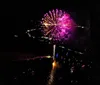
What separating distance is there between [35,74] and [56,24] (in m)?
1.70

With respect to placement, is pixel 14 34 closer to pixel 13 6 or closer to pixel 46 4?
pixel 13 6

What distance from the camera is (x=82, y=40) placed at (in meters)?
4.59

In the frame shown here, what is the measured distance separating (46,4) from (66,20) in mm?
599

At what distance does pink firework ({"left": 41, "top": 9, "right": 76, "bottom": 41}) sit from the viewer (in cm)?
416

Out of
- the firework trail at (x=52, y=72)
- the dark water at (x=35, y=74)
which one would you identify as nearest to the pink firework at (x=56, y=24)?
the firework trail at (x=52, y=72)

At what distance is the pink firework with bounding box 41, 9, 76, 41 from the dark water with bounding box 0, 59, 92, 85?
1.33 m

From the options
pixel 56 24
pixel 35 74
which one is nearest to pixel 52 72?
pixel 35 74

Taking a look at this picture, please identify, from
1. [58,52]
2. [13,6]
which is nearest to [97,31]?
[58,52]

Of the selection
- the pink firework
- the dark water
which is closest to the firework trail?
the dark water

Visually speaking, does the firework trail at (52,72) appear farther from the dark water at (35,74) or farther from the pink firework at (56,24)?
the pink firework at (56,24)

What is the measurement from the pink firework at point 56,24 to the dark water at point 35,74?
1.33 m

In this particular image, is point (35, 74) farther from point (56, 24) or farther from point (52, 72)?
point (56, 24)

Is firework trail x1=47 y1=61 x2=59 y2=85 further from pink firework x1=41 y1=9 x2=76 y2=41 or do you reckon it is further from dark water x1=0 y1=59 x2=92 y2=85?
pink firework x1=41 y1=9 x2=76 y2=41

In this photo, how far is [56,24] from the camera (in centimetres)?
421
